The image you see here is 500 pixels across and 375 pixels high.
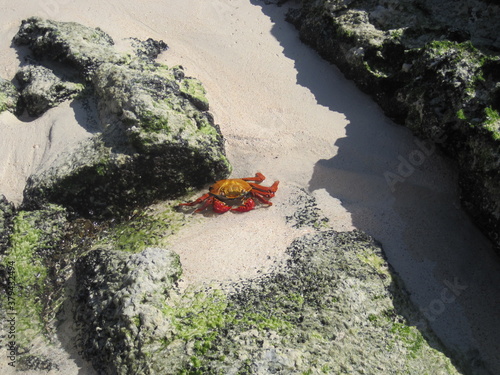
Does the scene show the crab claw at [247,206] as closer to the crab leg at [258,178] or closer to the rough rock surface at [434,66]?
the crab leg at [258,178]

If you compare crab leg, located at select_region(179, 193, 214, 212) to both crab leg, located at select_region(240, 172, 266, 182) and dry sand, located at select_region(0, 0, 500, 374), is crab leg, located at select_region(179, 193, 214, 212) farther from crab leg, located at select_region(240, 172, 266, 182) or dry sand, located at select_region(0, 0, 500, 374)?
crab leg, located at select_region(240, 172, 266, 182)

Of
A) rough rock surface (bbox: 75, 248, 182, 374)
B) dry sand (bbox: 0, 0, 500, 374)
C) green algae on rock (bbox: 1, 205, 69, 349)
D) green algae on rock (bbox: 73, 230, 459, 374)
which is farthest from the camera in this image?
dry sand (bbox: 0, 0, 500, 374)

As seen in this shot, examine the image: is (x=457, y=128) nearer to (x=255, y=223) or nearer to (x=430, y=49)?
(x=430, y=49)

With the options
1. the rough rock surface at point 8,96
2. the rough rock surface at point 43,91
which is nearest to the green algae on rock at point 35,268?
the rough rock surface at point 43,91

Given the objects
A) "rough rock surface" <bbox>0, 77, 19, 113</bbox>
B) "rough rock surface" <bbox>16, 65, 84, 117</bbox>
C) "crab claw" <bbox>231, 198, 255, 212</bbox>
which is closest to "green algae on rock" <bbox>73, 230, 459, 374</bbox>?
"crab claw" <bbox>231, 198, 255, 212</bbox>

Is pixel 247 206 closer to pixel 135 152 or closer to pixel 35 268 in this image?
pixel 135 152

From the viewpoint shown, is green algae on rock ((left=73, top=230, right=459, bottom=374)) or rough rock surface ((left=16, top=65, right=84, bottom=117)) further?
rough rock surface ((left=16, top=65, right=84, bottom=117))
